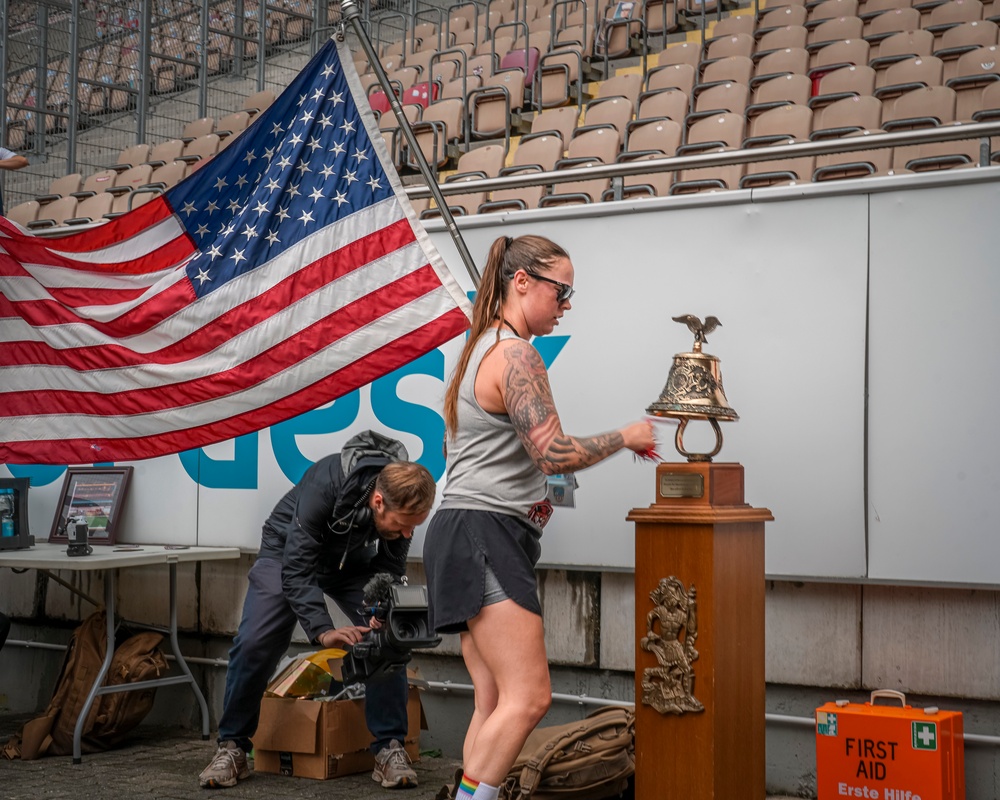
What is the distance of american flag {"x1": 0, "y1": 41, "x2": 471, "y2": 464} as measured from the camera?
4.41m

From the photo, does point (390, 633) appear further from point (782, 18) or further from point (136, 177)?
point (136, 177)

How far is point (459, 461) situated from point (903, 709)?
2.13 metres

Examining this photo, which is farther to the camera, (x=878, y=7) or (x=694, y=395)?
(x=878, y=7)

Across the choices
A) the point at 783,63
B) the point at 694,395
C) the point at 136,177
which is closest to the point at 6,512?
the point at 694,395

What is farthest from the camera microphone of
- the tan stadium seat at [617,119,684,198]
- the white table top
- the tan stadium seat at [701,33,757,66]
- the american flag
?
the tan stadium seat at [701,33,757,66]

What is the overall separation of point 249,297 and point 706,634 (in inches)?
84.2

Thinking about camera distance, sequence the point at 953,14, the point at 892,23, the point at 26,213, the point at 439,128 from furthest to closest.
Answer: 1. the point at 26,213
2. the point at 439,128
3. the point at 892,23
4. the point at 953,14

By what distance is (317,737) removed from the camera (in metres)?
5.18

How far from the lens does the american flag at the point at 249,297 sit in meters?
4.41

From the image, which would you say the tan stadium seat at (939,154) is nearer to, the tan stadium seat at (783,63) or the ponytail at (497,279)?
the tan stadium seat at (783,63)

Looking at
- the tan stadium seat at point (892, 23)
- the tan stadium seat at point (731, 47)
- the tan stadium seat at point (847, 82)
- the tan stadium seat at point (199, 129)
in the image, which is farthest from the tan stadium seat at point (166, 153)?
the tan stadium seat at point (892, 23)

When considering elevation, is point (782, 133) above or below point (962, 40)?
below

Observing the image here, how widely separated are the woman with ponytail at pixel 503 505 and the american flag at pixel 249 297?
101 centimetres

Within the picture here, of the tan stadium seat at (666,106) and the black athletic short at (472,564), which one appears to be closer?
the black athletic short at (472,564)
